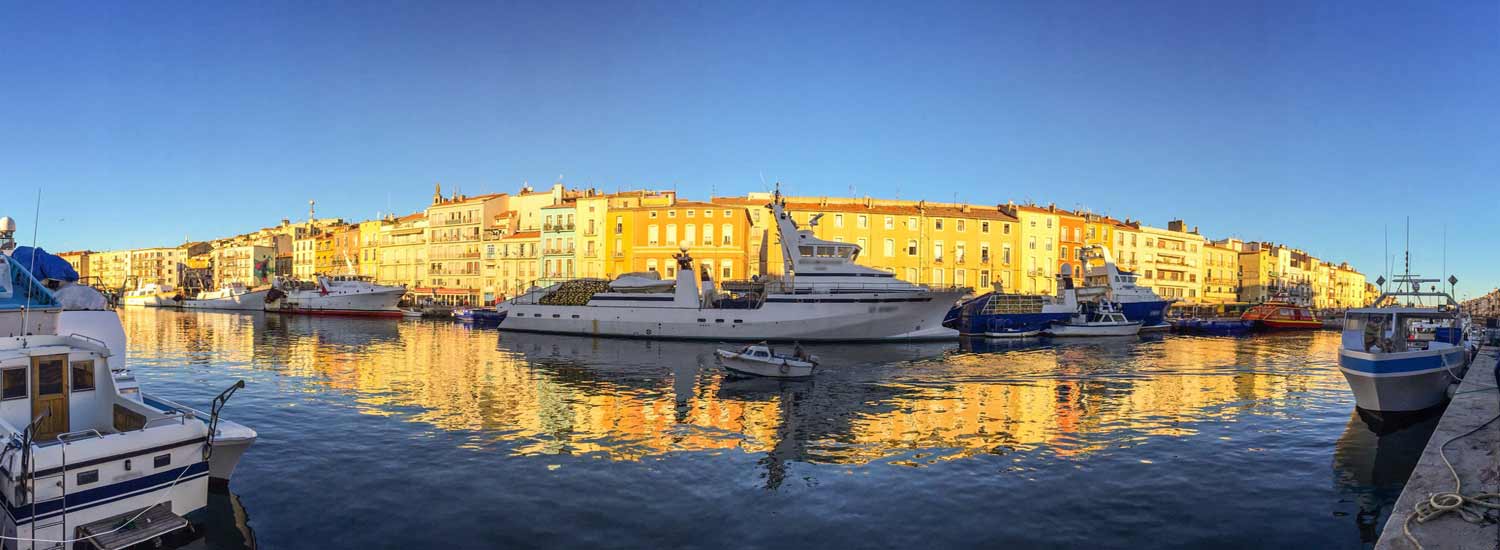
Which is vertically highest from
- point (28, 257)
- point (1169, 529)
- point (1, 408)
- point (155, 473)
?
point (28, 257)

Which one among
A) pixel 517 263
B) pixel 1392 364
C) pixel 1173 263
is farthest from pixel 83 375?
pixel 1173 263

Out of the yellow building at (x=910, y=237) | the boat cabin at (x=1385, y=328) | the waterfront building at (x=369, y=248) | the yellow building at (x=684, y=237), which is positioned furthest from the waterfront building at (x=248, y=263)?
the boat cabin at (x=1385, y=328)

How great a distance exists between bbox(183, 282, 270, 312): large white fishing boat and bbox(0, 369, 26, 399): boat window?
102 metres

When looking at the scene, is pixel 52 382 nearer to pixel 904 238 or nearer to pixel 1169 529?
pixel 1169 529

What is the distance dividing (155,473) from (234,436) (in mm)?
2053

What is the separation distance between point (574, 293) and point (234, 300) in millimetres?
74790

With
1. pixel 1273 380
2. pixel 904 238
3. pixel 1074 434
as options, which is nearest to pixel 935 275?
pixel 904 238

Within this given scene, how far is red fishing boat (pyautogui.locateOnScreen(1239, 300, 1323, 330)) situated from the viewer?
A: 74750 millimetres

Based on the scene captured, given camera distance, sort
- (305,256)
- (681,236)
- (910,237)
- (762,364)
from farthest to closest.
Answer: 1. (305,256)
2. (910,237)
3. (681,236)
4. (762,364)

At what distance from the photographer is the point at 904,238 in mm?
83062

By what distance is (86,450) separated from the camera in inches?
381

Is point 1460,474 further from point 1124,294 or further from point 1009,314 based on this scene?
point 1124,294

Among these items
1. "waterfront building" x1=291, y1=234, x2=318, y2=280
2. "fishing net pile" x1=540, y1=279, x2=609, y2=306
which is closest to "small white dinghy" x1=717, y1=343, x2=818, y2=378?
"fishing net pile" x1=540, y1=279, x2=609, y2=306

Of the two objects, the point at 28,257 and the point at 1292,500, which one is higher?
the point at 28,257
